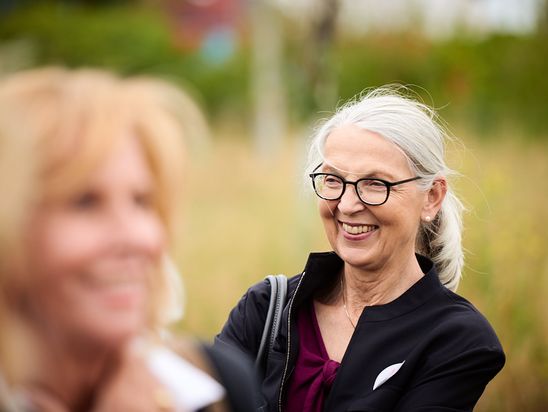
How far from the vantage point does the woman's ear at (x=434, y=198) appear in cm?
244

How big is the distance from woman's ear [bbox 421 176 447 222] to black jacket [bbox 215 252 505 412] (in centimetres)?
19

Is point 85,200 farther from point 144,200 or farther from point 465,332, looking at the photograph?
point 465,332

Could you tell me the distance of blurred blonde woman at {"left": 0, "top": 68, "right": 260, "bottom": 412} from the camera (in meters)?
1.04

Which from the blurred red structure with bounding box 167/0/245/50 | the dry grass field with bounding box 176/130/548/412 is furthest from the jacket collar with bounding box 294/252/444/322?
the blurred red structure with bounding box 167/0/245/50

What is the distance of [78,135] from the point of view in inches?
42.1

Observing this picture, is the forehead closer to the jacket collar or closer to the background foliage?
the jacket collar

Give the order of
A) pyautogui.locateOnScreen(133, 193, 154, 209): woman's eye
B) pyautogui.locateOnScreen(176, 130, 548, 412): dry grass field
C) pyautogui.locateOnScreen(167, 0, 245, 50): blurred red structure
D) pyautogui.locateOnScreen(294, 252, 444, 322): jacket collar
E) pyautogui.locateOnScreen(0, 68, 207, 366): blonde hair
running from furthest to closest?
pyautogui.locateOnScreen(167, 0, 245, 50): blurred red structure → pyautogui.locateOnScreen(176, 130, 548, 412): dry grass field → pyautogui.locateOnScreen(294, 252, 444, 322): jacket collar → pyautogui.locateOnScreen(133, 193, 154, 209): woman's eye → pyautogui.locateOnScreen(0, 68, 207, 366): blonde hair

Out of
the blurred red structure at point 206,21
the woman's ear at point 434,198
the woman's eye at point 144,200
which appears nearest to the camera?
the woman's eye at point 144,200

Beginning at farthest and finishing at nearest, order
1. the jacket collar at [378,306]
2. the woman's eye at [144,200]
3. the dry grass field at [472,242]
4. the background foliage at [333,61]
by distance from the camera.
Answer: the background foliage at [333,61], the dry grass field at [472,242], the jacket collar at [378,306], the woman's eye at [144,200]

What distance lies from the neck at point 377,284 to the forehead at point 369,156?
27cm

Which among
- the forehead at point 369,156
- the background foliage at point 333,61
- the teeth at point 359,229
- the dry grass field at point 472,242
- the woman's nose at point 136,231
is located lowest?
the dry grass field at point 472,242

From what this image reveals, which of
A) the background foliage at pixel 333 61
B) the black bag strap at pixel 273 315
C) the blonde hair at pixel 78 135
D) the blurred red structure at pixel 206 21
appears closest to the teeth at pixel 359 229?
the black bag strap at pixel 273 315

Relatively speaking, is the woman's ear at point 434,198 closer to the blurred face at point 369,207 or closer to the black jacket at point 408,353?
the blurred face at point 369,207

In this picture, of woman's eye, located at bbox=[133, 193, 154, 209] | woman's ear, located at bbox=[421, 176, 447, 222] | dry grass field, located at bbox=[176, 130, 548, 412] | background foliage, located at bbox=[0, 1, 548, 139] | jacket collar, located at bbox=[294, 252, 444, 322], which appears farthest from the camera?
background foliage, located at bbox=[0, 1, 548, 139]
